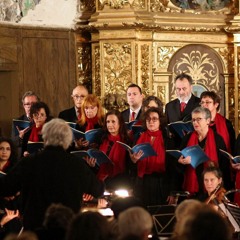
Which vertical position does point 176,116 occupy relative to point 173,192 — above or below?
above

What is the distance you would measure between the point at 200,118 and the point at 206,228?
12.7 ft

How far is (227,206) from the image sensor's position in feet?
Result: 21.4

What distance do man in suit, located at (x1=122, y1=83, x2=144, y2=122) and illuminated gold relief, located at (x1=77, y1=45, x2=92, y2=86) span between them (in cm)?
188

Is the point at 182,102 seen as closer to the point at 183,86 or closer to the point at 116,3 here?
the point at 183,86

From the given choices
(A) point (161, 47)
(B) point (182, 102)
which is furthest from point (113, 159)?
(A) point (161, 47)

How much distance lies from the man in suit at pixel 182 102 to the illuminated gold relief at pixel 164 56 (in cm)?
186

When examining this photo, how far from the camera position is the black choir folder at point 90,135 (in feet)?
28.1

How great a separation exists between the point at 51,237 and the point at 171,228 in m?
1.26

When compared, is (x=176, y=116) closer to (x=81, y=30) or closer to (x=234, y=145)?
(x=234, y=145)

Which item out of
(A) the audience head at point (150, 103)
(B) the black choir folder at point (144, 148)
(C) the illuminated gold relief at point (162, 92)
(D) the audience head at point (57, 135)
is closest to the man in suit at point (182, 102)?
(A) the audience head at point (150, 103)

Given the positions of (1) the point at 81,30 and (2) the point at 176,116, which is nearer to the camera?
(2) the point at 176,116

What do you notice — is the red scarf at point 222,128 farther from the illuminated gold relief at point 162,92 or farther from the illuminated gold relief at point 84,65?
the illuminated gold relief at point 84,65

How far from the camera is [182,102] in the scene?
941 cm

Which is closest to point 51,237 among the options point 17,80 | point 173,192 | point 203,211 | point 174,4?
point 203,211
